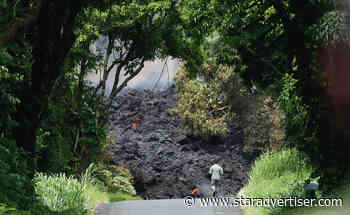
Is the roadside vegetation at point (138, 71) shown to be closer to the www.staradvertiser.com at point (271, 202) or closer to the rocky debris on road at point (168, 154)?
the www.staradvertiser.com at point (271, 202)

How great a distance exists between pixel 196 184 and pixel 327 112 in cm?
1981

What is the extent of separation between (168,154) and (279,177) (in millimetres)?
17224

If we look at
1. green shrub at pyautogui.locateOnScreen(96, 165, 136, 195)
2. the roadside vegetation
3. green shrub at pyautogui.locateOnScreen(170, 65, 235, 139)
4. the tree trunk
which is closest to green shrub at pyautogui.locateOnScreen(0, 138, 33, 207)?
the roadside vegetation

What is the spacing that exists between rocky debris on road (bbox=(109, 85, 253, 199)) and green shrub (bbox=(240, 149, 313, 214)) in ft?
42.5

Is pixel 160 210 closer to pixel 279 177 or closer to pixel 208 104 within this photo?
pixel 279 177

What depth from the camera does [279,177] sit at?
45.0ft

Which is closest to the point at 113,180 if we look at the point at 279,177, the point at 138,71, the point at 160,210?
the point at 138,71

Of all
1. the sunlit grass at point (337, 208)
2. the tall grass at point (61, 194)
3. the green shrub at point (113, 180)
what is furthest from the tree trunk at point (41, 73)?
the green shrub at point (113, 180)

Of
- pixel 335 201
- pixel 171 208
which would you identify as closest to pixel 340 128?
pixel 335 201

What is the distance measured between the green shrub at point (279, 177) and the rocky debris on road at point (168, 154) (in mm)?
12942

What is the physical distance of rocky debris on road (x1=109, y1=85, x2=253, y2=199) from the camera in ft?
92.6

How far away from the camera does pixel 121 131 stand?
3406 centimetres

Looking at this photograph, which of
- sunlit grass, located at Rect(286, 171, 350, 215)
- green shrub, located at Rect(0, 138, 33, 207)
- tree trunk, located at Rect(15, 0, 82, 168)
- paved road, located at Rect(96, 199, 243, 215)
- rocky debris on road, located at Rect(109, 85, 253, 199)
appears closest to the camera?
green shrub, located at Rect(0, 138, 33, 207)

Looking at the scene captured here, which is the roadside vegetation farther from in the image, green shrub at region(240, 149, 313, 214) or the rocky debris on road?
the rocky debris on road
